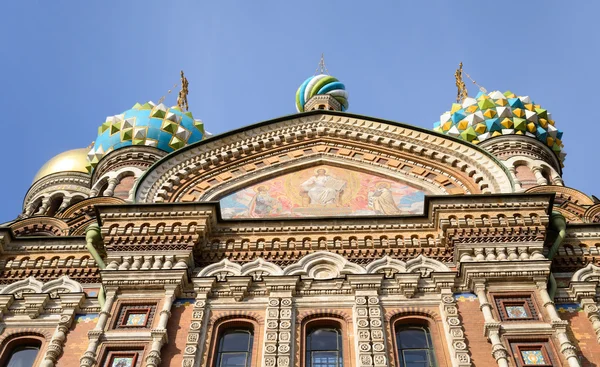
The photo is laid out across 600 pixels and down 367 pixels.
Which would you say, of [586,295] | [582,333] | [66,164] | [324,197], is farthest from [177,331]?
[66,164]

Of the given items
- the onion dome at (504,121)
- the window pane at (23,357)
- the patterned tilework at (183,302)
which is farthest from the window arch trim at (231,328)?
the onion dome at (504,121)

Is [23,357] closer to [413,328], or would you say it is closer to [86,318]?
[86,318]

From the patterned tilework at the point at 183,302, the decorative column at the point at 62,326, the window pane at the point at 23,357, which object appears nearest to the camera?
the decorative column at the point at 62,326

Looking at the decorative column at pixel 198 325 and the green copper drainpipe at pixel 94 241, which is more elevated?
the green copper drainpipe at pixel 94 241

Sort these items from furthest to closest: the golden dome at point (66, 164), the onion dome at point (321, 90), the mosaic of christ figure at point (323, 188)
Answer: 1. the golden dome at point (66, 164)
2. the onion dome at point (321, 90)
3. the mosaic of christ figure at point (323, 188)

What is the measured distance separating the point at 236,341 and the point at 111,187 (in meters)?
6.09

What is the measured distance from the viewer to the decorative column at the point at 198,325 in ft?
22.6

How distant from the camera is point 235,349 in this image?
725 cm

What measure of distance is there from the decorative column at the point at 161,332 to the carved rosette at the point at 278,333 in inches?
34.2

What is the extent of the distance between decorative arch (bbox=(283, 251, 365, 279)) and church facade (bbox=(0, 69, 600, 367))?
16 millimetres

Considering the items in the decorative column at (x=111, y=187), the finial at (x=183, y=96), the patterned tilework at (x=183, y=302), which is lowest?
the patterned tilework at (x=183, y=302)

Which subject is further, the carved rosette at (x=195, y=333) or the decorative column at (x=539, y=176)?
the decorative column at (x=539, y=176)

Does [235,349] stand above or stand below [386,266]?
below

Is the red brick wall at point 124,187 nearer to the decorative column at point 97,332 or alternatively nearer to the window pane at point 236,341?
the decorative column at point 97,332
